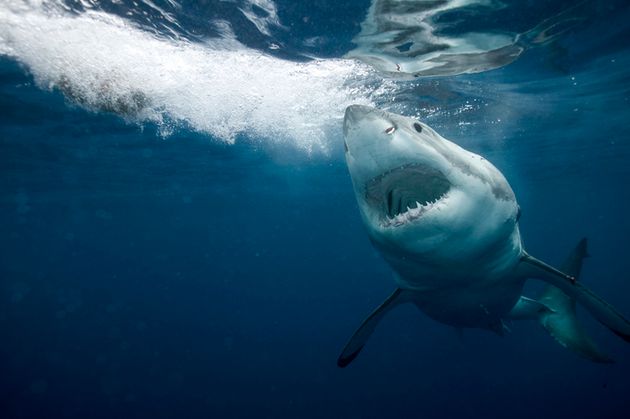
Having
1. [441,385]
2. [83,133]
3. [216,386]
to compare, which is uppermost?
[83,133]

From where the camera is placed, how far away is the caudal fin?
17.6ft

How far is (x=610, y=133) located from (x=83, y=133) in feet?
91.8

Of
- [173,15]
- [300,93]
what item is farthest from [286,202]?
[173,15]

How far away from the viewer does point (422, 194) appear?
12.8 feet

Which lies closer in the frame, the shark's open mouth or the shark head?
the shark head

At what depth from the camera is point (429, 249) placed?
137 inches

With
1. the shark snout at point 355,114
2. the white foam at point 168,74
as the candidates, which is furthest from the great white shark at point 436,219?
the white foam at point 168,74

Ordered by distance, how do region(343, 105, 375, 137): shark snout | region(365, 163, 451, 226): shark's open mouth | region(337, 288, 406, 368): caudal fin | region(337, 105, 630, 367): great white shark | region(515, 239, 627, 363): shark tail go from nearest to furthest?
region(343, 105, 375, 137): shark snout
region(337, 105, 630, 367): great white shark
region(365, 163, 451, 226): shark's open mouth
region(515, 239, 627, 363): shark tail
region(337, 288, 406, 368): caudal fin

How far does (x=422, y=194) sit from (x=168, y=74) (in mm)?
9126

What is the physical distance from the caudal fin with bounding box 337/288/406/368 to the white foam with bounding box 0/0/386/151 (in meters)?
6.84

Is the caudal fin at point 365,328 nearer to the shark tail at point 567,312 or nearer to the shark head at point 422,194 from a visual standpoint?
the shark head at point 422,194

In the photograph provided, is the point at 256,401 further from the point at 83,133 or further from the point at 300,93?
the point at 300,93

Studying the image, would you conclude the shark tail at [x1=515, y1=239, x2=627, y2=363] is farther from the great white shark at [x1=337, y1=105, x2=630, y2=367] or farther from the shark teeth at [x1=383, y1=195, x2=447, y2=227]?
the shark teeth at [x1=383, y1=195, x2=447, y2=227]

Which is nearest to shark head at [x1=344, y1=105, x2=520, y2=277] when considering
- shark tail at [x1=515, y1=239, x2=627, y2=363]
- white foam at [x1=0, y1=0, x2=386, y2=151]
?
shark tail at [x1=515, y1=239, x2=627, y2=363]
